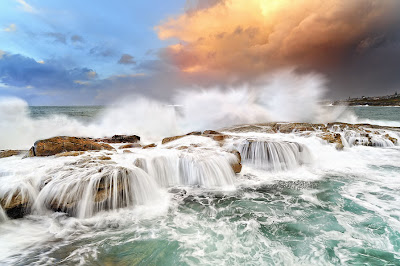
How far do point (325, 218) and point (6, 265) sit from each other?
698cm

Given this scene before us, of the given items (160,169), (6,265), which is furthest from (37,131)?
(6,265)

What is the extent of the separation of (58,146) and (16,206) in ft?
12.0

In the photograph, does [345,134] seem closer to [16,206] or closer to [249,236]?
[249,236]

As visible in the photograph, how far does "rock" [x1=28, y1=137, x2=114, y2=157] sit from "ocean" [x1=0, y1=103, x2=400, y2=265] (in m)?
0.80

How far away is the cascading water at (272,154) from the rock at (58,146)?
7.36 meters

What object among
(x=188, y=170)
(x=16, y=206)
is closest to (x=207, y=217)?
(x=188, y=170)

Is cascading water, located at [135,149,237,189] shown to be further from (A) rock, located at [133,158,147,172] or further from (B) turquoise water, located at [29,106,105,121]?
(B) turquoise water, located at [29,106,105,121]

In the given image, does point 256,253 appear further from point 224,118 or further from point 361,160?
point 224,118

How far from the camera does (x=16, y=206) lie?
4.63 meters

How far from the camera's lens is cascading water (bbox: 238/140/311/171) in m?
9.11

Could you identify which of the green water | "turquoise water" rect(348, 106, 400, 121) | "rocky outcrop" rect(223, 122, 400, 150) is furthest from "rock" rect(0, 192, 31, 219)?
"turquoise water" rect(348, 106, 400, 121)

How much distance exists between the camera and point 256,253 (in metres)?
3.72

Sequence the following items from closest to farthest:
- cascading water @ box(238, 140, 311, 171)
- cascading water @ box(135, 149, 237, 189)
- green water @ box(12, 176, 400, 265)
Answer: green water @ box(12, 176, 400, 265)
cascading water @ box(135, 149, 237, 189)
cascading water @ box(238, 140, 311, 171)

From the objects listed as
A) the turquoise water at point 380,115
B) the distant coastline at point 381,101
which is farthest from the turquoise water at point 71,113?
the distant coastline at point 381,101
